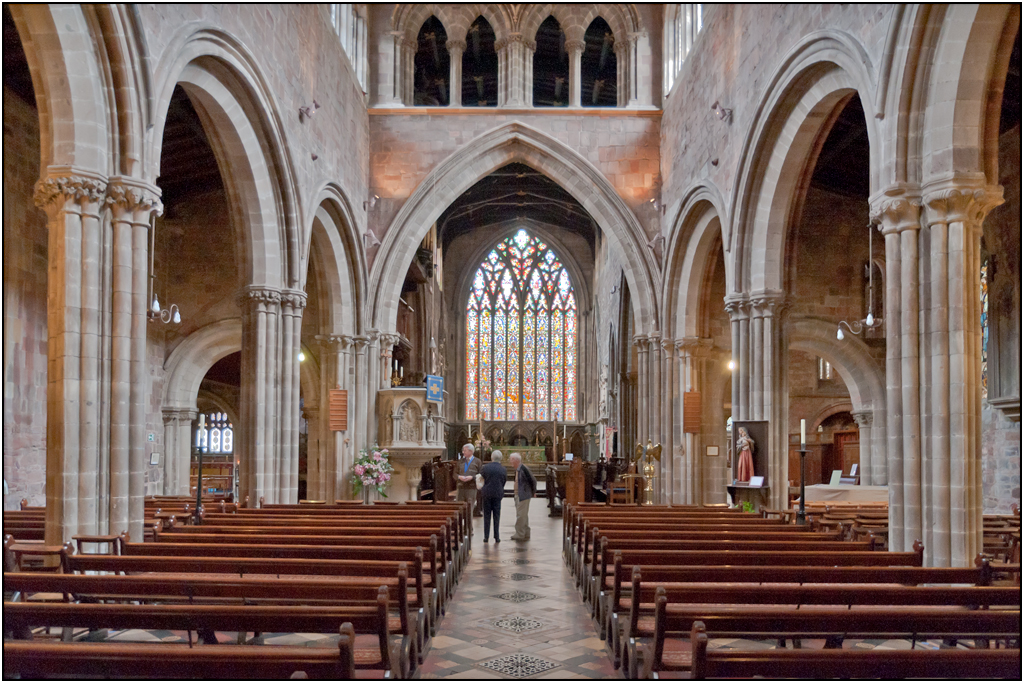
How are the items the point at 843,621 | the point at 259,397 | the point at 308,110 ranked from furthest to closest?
the point at 308,110 < the point at 259,397 < the point at 843,621

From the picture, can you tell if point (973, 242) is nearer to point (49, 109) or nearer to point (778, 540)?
point (778, 540)

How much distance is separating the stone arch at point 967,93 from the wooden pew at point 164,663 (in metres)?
6.82

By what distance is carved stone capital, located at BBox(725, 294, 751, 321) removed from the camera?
13164 mm

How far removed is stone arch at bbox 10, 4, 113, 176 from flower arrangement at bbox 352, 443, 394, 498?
9.90m

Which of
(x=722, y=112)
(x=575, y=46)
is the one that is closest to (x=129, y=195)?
(x=722, y=112)

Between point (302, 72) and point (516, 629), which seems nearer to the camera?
point (516, 629)

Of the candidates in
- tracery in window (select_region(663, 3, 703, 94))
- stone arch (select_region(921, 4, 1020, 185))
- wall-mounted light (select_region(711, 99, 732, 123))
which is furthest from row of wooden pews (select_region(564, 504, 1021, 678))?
tracery in window (select_region(663, 3, 703, 94))

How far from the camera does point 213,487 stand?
22.6 meters

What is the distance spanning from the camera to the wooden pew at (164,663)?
320cm

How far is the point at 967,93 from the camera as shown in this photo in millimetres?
7625

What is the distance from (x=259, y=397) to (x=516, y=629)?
7.28 metres

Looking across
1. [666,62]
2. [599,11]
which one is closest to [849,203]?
[666,62]

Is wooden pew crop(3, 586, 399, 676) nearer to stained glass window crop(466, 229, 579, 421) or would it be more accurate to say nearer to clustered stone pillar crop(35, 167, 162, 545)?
clustered stone pillar crop(35, 167, 162, 545)

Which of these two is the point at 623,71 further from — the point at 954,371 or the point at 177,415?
the point at 954,371
